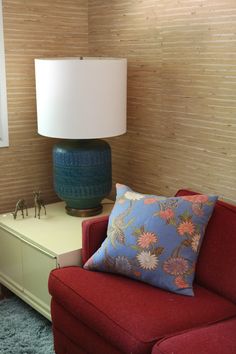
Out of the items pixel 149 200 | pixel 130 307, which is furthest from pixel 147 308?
pixel 149 200

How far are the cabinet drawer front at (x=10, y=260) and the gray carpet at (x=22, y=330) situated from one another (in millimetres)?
143

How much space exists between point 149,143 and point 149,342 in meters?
1.40

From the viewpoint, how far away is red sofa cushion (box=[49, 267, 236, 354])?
190 centimetres

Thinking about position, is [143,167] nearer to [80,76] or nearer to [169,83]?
[169,83]

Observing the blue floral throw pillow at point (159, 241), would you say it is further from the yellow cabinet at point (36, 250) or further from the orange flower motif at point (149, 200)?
the yellow cabinet at point (36, 250)

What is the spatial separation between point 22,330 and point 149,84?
1.48 meters

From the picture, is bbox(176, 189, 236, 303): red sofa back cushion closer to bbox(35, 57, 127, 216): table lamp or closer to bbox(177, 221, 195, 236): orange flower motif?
bbox(177, 221, 195, 236): orange flower motif

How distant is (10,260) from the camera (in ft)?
9.52

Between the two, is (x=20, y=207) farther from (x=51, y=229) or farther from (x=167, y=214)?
(x=167, y=214)

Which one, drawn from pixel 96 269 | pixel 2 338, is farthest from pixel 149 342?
pixel 2 338

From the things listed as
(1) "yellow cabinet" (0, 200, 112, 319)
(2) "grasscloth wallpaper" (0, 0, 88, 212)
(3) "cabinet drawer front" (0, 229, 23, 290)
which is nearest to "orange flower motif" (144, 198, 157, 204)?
(1) "yellow cabinet" (0, 200, 112, 319)

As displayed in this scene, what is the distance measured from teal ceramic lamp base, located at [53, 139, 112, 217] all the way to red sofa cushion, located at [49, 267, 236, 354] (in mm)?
633

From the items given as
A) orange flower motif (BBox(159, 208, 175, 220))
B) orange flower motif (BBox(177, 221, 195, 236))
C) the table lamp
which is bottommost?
orange flower motif (BBox(177, 221, 195, 236))

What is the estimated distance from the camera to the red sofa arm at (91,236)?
245 centimetres
